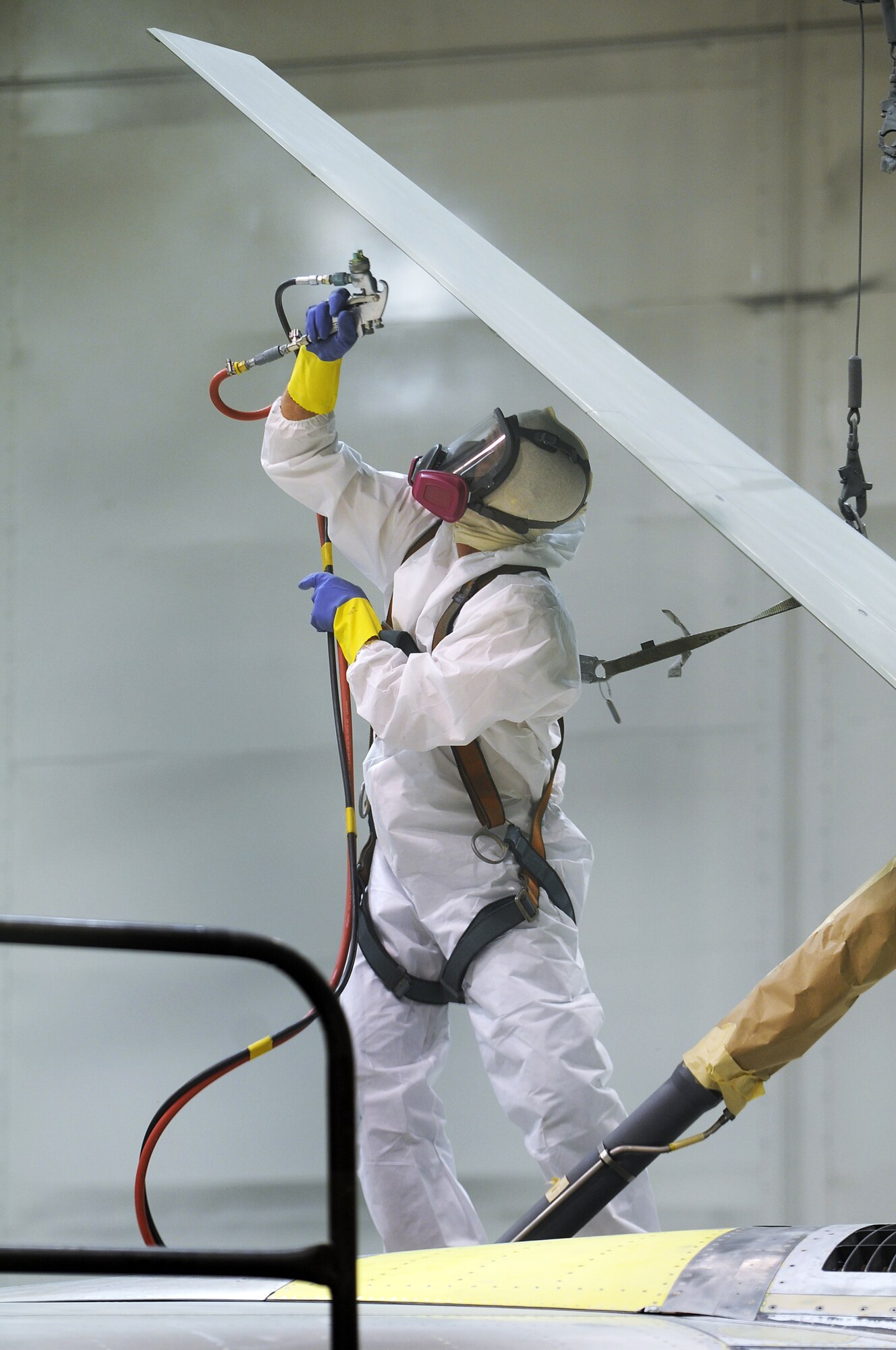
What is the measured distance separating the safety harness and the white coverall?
0.06 ft

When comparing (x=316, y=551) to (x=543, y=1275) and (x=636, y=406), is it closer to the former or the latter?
(x=636, y=406)

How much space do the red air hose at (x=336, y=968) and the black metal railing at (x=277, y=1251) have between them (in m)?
1.13

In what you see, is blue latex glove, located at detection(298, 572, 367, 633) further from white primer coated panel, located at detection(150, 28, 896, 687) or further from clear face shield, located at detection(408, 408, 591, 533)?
white primer coated panel, located at detection(150, 28, 896, 687)

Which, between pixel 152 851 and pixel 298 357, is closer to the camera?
pixel 298 357

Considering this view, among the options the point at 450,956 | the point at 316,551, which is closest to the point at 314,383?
the point at 450,956

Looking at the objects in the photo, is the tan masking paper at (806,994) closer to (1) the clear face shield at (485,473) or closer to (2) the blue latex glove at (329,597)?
(1) the clear face shield at (485,473)

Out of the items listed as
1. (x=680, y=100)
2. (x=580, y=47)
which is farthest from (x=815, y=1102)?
(x=580, y=47)

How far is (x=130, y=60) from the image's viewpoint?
11.0 feet

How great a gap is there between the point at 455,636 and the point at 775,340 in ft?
5.94

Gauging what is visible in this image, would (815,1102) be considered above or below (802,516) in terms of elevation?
below

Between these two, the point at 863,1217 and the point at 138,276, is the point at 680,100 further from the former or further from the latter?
the point at 863,1217

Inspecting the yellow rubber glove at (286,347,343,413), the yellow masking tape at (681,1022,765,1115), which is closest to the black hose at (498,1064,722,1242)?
the yellow masking tape at (681,1022,765,1115)

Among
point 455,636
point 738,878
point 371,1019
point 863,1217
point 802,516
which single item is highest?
point 802,516

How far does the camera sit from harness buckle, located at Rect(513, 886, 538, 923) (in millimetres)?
1946
